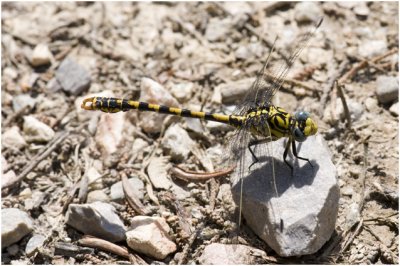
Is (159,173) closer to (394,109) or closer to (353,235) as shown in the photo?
(353,235)

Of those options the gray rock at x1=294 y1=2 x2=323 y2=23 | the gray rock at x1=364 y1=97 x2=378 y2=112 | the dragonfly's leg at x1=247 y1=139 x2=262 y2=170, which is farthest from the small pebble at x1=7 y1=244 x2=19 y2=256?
the gray rock at x1=294 y1=2 x2=323 y2=23

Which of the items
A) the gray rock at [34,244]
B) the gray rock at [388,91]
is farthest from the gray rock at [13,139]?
the gray rock at [388,91]

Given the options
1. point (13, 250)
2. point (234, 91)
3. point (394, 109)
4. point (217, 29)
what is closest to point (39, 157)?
point (13, 250)

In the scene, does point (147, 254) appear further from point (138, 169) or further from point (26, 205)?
point (26, 205)

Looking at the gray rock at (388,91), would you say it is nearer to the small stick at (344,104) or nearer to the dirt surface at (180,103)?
the dirt surface at (180,103)

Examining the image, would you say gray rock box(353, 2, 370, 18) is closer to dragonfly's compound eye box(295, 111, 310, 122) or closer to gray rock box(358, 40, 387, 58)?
gray rock box(358, 40, 387, 58)

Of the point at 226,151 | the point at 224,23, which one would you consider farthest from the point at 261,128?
the point at 224,23
